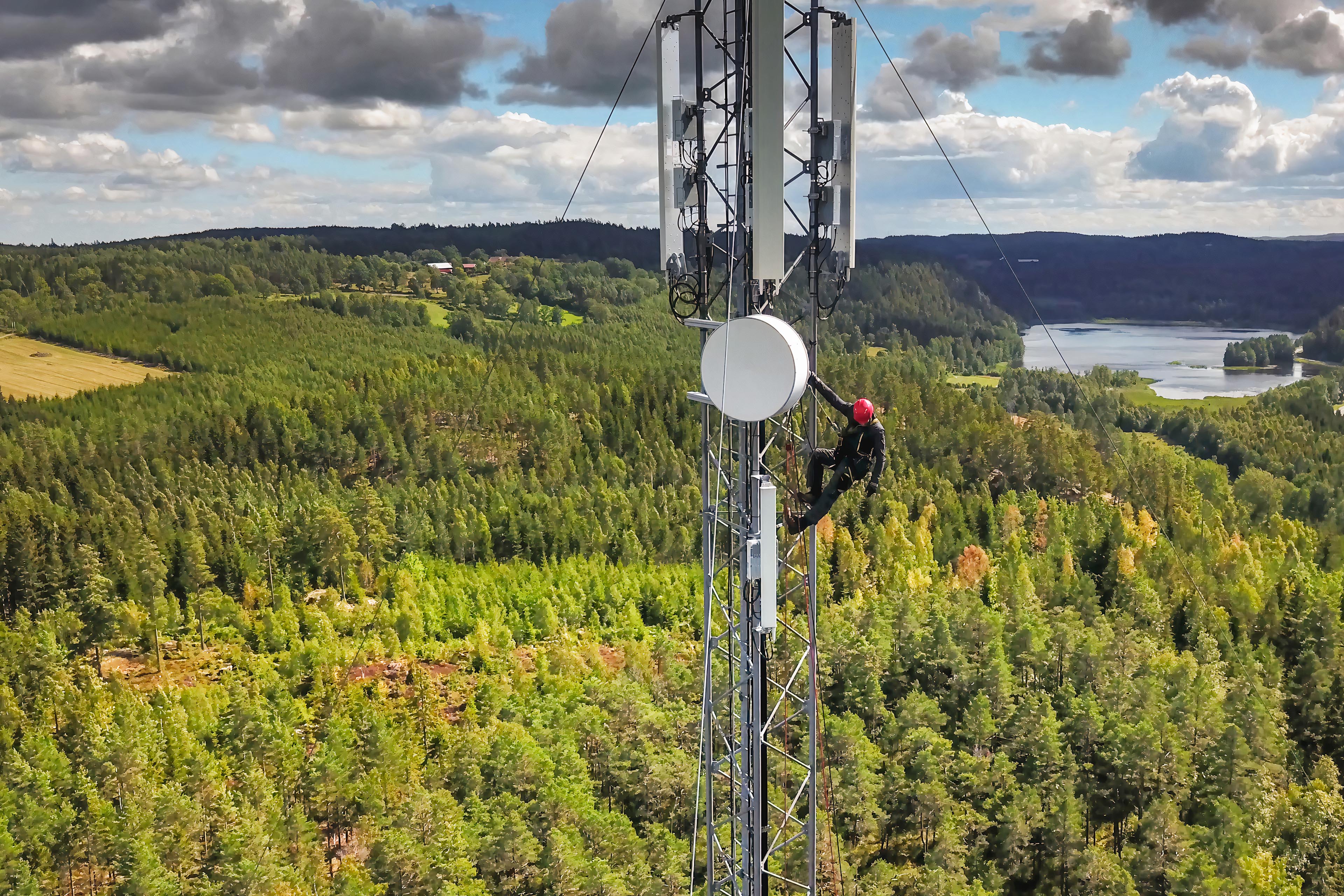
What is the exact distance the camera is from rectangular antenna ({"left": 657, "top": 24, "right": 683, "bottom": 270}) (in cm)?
1398

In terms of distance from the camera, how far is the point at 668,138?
14.0 m

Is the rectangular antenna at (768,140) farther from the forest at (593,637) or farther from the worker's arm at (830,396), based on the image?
the forest at (593,637)

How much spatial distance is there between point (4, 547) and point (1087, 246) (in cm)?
13934

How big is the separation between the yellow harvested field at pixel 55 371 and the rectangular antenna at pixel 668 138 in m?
125

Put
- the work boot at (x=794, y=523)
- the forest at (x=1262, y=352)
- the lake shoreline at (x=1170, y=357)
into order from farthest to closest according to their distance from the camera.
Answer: the forest at (x=1262, y=352)
the lake shoreline at (x=1170, y=357)
the work boot at (x=794, y=523)

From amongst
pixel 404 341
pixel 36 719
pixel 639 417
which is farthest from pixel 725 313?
pixel 404 341

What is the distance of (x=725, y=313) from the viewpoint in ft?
48.3

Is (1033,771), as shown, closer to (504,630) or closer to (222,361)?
(504,630)

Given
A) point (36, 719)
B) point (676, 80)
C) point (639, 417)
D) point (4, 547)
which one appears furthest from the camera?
point (639, 417)

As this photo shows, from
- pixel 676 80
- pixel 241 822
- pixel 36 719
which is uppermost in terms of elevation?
pixel 676 80

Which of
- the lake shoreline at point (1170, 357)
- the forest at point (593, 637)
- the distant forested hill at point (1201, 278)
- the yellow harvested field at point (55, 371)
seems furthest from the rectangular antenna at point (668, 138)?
the distant forested hill at point (1201, 278)

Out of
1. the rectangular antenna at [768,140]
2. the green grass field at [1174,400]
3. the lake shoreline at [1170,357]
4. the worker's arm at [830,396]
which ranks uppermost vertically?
the rectangular antenna at [768,140]

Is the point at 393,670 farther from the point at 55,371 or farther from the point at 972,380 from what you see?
the point at 972,380

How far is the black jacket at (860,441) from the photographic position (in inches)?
523
